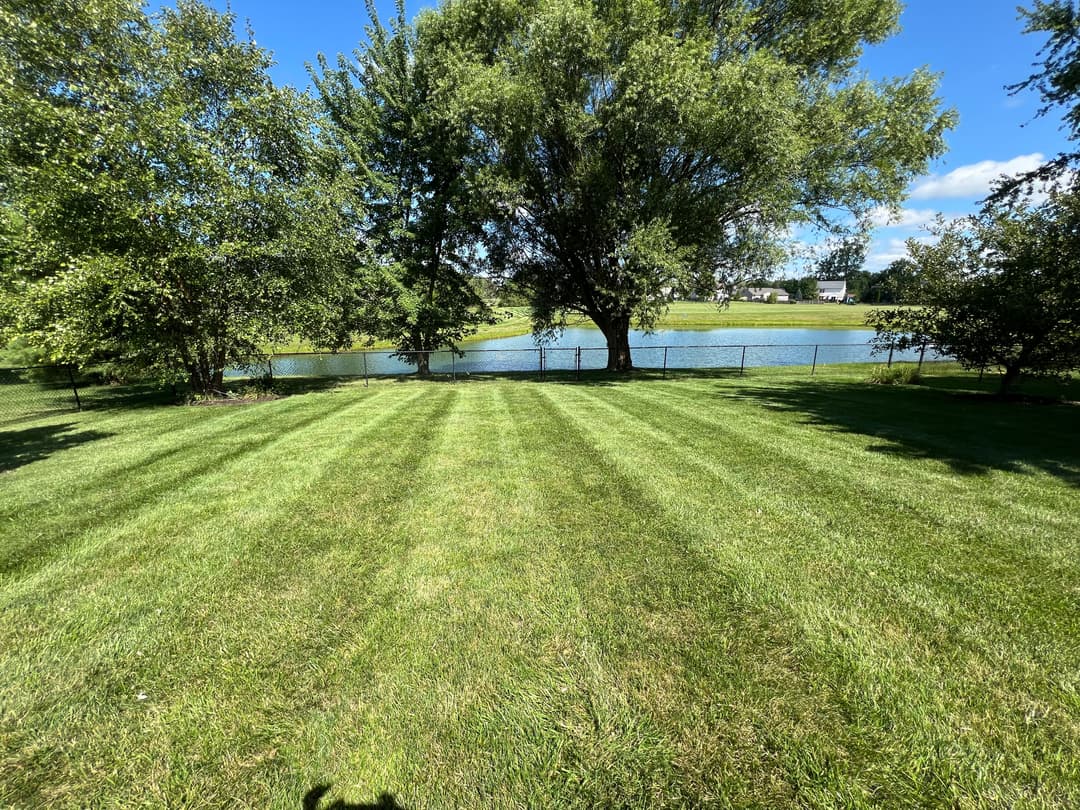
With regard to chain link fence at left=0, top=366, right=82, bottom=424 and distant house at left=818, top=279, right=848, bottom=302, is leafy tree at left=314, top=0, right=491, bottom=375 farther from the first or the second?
distant house at left=818, top=279, right=848, bottom=302

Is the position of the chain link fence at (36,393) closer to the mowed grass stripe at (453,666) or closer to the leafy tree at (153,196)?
the leafy tree at (153,196)

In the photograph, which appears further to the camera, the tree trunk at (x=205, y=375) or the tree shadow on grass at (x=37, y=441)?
the tree trunk at (x=205, y=375)

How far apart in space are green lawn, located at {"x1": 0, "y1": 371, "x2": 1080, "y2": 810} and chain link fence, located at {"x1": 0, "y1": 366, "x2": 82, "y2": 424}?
7289 mm

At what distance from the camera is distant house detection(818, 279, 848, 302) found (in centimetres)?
10469

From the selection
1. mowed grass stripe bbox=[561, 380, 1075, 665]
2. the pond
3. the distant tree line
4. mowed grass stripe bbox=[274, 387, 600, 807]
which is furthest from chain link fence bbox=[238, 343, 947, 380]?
mowed grass stripe bbox=[274, 387, 600, 807]

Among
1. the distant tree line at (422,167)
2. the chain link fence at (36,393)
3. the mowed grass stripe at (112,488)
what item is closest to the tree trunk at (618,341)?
the distant tree line at (422,167)

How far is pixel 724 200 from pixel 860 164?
4.98 metres

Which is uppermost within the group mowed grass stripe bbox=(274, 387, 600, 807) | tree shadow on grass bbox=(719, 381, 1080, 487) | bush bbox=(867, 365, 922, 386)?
bush bbox=(867, 365, 922, 386)

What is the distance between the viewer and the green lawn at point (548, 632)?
5.51 ft

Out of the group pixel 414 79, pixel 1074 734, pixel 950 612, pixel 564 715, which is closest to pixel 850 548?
pixel 950 612

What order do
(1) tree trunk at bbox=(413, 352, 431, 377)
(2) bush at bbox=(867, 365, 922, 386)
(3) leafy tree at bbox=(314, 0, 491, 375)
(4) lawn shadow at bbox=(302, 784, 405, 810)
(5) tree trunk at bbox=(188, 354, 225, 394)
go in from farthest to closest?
(1) tree trunk at bbox=(413, 352, 431, 377), (3) leafy tree at bbox=(314, 0, 491, 375), (2) bush at bbox=(867, 365, 922, 386), (5) tree trunk at bbox=(188, 354, 225, 394), (4) lawn shadow at bbox=(302, 784, 405, 810)

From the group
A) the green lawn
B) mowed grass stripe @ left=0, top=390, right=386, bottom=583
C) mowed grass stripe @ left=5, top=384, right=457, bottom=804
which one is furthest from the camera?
mowed grass stripe @ left=0, top=390, right=386, bottom=583

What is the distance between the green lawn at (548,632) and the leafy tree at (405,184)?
37.7 ft

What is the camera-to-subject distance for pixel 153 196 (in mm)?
8195
